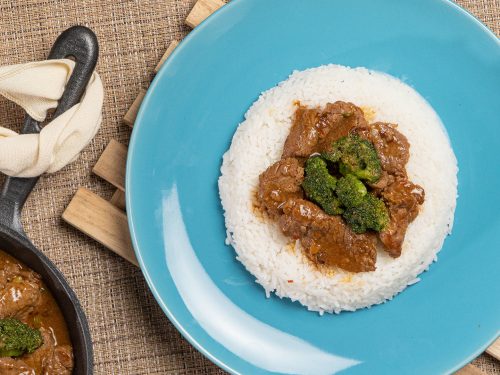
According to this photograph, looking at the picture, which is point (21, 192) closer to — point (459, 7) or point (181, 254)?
point (181, 254)

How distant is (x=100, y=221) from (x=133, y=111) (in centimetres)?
68

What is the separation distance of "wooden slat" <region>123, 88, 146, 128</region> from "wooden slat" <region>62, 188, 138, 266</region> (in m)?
0.48

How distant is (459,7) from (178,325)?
2384 mm

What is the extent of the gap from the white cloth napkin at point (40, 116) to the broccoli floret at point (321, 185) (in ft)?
4.20

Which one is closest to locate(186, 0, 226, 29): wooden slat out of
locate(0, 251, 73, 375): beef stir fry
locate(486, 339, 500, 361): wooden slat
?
locate(0, 251, 73, 375): beef stir fry

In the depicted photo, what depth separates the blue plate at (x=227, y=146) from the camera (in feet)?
13.0

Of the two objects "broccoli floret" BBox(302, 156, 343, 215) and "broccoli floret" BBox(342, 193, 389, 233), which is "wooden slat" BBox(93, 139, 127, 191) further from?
"broccoli floret" BBox(342, 193, 389, 233)

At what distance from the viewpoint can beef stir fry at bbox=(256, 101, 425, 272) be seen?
3.59 meters

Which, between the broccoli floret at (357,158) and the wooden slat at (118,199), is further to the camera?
the wooden slat at (118,199)

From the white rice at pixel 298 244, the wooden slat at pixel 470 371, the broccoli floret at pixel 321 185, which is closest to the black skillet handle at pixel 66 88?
the white rice at pixel 298 244

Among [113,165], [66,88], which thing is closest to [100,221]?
[113,165]

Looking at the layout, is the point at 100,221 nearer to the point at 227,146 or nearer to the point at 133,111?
the point at 133,111

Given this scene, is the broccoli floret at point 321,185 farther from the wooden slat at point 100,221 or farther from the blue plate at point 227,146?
the wooden slat at point 100,221

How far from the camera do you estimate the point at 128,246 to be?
162 inches
